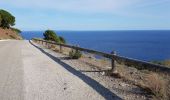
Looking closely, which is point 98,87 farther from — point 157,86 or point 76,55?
point 76,55

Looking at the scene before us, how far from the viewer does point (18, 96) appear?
954cm

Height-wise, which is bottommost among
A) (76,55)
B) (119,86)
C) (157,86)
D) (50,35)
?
(50,35)

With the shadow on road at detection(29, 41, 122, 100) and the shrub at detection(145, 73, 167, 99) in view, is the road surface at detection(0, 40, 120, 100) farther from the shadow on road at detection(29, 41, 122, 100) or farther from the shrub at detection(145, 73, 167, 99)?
the shrub at detection(145, 73, 167, 99)

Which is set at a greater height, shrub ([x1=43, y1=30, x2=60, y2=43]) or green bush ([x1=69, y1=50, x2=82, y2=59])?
green bush ([x1=69, y1=50, x2=82, y2=59])

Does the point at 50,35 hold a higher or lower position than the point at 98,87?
lower

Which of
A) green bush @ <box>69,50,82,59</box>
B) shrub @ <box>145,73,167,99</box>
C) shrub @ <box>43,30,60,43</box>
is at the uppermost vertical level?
shrub @ <box>145,73,167,99</box>

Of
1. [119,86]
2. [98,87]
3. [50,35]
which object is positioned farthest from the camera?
[50,35]

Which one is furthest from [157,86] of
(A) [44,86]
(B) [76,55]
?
(B) [76,55]

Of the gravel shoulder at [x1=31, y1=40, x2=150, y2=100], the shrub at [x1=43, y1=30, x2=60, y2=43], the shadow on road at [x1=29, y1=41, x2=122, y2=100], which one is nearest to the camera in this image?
the shadow on road at [x1=29, y1=41, x2=122, y2=100]

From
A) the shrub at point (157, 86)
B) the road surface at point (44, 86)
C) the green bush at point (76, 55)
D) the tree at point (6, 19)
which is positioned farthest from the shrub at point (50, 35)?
the shrub at point (157, 86)

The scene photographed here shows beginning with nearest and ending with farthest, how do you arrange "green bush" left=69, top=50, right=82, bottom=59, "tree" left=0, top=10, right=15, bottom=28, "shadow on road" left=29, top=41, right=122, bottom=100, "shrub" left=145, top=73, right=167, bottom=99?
"shrub" left=145, top=73, right=167, bottom=99, "shadow on road" left=29, top=41, right=122, bottom=100, "green bush" left=69, top=50, right=82, bottom=59, "tree" left=0, top=10, right=15, bottom=28

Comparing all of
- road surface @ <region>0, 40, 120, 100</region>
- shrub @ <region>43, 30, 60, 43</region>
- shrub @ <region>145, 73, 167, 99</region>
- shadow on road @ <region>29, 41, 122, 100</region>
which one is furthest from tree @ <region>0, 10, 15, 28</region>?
shrub @ <region>145, 73, 167, 99</region>

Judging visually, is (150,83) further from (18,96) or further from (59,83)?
(18,96)

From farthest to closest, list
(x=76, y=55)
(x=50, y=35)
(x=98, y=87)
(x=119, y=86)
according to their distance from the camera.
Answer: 1. (x=50, y=35)
2. (x=76, y=55)
3. (x=119, y=86)
4. (x=98, y=87)
